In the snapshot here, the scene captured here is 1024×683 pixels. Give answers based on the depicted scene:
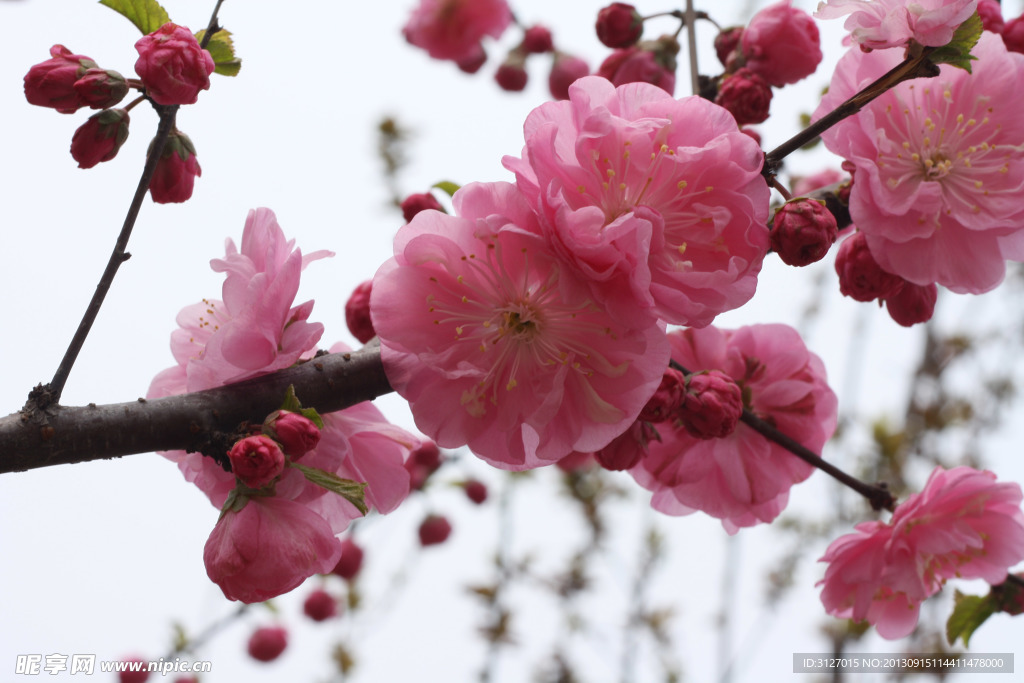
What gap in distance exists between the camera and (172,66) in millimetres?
803

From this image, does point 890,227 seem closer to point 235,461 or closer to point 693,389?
point 693,389

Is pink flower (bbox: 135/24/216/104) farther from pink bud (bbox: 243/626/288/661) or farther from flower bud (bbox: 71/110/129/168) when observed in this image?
pink bud (bbox: 243/626/288/661)

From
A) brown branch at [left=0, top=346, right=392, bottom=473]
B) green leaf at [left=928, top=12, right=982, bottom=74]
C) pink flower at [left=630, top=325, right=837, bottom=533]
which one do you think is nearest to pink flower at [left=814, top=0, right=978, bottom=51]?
green leaf at [left=928, top=12, right=982, bottom=74]

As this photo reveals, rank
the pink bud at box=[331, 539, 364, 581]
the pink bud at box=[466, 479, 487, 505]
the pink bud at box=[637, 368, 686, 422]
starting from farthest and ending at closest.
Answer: the pink bud at box=[466, 479, 487, 505], the pink bud at box=[331, 539, 364, 581], the pink bud at box=[637, 368, 686, 422]

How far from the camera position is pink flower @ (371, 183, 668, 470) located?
73 centimetres

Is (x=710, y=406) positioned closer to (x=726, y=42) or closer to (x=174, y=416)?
(x=174, y=416)

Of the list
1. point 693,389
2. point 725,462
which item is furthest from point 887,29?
point 725,462

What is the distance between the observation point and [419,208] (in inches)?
40.4

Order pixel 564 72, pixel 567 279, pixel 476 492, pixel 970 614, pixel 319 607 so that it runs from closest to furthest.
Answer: pixel 567 279 < pixel 970 614 < pixel 564 72 < pixel 476 492 < pixel 319 607

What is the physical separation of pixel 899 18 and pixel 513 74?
5.04 ft

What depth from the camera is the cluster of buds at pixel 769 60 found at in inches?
44.7

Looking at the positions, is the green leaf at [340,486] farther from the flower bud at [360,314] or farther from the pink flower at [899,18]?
the pink flower at [899,18]

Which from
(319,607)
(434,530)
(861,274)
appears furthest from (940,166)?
(319,607)

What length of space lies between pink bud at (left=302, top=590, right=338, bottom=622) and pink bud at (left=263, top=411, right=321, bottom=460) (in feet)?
8.09
